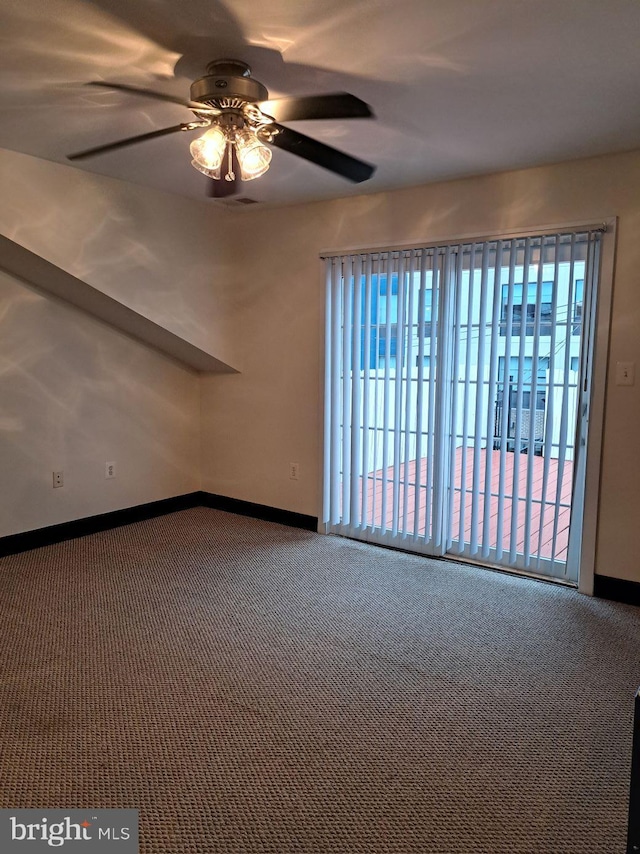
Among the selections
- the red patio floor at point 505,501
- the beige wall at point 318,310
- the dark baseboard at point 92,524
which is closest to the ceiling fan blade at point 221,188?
the beige wall at point 318,310

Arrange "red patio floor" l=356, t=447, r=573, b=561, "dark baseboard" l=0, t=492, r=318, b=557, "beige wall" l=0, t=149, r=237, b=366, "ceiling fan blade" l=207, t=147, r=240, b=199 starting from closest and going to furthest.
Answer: "beige wall" l=0, t=149, r=237, b=366, "red patio floor" l=356, t=447, r=573, b=561, "ceiling fan blade" l=207, t=147, r=240, b=199, "dark baseboard" l=0, t=492, r=318, b=557

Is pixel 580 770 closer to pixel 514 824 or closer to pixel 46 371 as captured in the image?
pixel 514 824

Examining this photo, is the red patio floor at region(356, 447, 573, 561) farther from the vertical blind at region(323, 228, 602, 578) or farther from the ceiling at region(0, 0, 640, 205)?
the ceiling at region(0, 0, 640, 205)

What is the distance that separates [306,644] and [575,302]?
2.13m

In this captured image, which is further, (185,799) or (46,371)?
(46,371)

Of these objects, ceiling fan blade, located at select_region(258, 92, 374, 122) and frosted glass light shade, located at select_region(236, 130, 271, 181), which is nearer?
ceiling fan blade, located at select_region(258, 92, 374, 122)

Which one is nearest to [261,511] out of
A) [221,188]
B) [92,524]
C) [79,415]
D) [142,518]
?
[142,518]

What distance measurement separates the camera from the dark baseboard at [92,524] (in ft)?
11.8

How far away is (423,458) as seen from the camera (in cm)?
367

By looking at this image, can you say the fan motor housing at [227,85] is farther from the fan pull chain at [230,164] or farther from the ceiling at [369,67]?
the fan pull chain at [230,164]

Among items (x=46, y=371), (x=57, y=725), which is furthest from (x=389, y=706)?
(x=46, y=371)

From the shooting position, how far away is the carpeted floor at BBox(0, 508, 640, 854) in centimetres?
167

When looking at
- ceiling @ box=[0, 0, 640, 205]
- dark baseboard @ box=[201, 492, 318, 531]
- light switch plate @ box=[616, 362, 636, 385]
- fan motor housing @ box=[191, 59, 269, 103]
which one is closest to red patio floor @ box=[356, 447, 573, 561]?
light switch plate @ box=[616, 362, 636, 385]

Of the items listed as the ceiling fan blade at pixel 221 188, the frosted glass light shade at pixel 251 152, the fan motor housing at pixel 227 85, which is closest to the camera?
the fan motor housing at pixel 227 85
